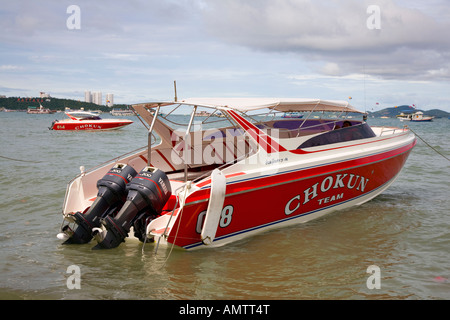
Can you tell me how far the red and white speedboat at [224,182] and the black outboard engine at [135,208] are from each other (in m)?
0.01

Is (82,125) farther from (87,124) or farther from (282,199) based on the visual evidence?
(282,199)

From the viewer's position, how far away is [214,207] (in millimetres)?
5102

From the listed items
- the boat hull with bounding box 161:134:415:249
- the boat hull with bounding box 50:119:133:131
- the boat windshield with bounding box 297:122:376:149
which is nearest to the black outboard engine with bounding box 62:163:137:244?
the boat hull with bounding box 161:134:415:249

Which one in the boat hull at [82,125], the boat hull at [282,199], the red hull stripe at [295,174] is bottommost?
the boat hull at [282,199]

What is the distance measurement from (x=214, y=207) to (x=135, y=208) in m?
1.00

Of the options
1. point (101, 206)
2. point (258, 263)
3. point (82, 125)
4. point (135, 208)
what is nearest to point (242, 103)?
point (135, 208)

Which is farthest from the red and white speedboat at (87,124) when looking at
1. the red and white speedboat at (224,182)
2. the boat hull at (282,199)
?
the boat hull at (282,199)

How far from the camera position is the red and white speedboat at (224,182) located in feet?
17.0

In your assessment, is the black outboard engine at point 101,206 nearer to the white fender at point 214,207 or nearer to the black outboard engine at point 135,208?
the black outboard engine at point 135,208

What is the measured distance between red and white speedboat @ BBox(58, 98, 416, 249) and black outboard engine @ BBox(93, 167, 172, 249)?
0.04 feet

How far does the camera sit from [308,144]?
6711 mm

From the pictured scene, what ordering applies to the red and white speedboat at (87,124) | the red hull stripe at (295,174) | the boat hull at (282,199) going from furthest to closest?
the red and white speedboat at (87,124)
the red hull stripe at (295,174)
the boat hull at (282,199)
